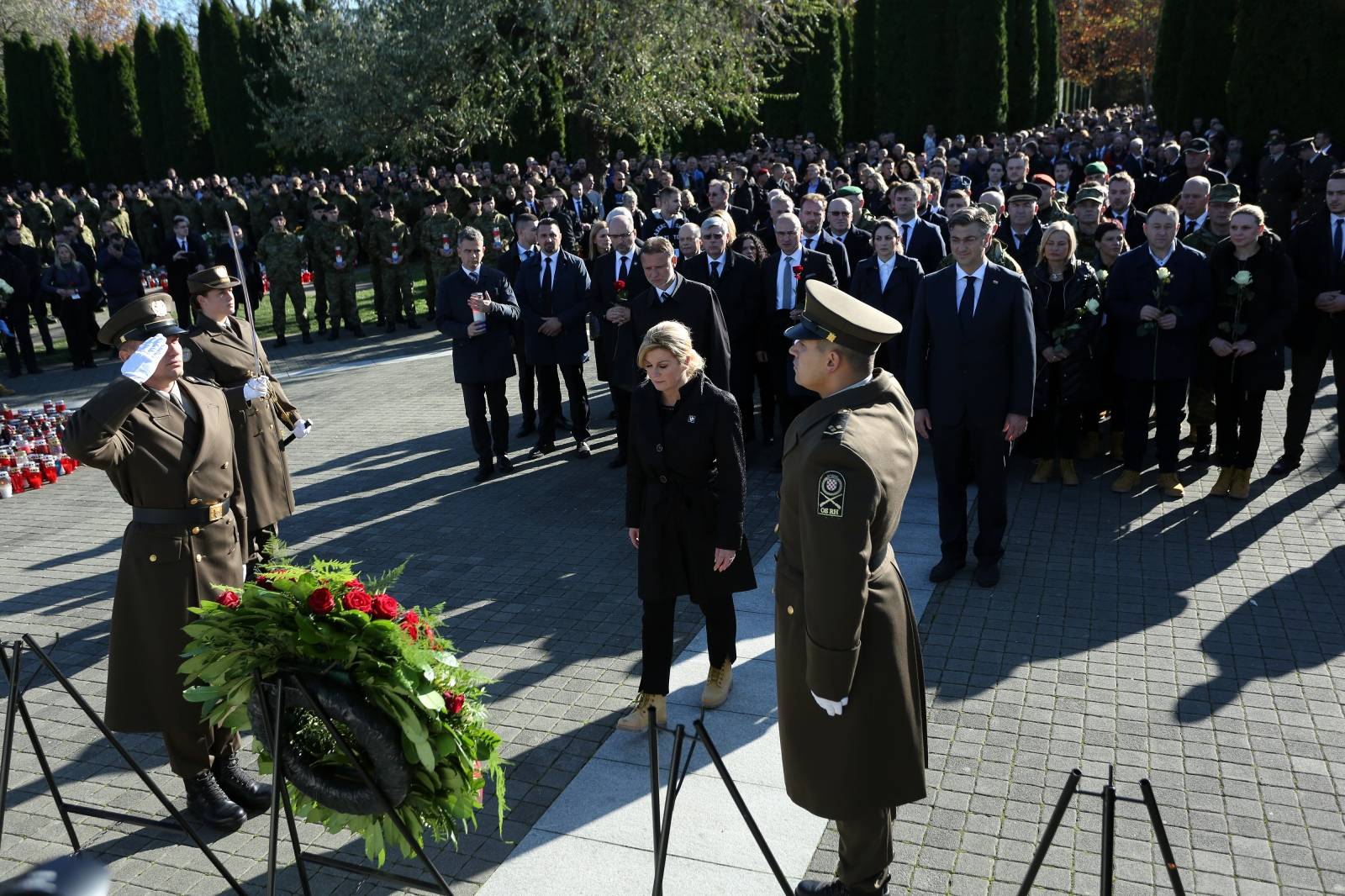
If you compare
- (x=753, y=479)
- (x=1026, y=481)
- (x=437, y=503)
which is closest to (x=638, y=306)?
(x=753, y=479)

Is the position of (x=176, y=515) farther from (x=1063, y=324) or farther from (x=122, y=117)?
(x=122, y=117)

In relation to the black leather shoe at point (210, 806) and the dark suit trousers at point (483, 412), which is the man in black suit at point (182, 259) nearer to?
the dark suit trousers at point (483, 412)

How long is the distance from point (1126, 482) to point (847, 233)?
149 inches

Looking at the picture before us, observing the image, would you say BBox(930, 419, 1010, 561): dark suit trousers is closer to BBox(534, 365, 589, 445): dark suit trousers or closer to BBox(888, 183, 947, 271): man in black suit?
BBox(888, 183, 947, 271): man in black suit

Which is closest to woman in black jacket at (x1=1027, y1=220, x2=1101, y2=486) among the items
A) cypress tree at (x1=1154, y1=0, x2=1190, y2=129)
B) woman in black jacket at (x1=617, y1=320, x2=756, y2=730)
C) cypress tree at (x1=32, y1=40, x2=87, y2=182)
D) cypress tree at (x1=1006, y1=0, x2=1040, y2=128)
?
woman in black jacket at (x1=617, y1=320, x2=756, y2=730)

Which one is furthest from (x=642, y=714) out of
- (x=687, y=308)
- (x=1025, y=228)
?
(x=1025, y=228)

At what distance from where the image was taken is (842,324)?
3.60 metres

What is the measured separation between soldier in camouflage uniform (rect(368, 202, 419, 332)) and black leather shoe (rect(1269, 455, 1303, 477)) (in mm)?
13135

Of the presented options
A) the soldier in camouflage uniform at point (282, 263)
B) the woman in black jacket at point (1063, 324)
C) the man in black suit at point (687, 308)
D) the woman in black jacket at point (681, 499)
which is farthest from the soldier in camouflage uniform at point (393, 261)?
the woman in black jacket at point (681, 499)

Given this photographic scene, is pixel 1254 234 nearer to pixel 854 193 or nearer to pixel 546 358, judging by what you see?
pixel 854 193

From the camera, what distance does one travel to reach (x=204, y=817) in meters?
4.84

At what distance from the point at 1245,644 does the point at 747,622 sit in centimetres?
276

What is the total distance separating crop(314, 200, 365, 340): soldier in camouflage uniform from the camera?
56.1ft

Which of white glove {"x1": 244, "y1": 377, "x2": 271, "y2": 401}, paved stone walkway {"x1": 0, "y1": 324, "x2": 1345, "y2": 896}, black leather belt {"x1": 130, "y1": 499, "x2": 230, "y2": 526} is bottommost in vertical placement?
paved stone walkway {"x1": 0, "y1": 324, "x2": 1345, "y2": 896}
